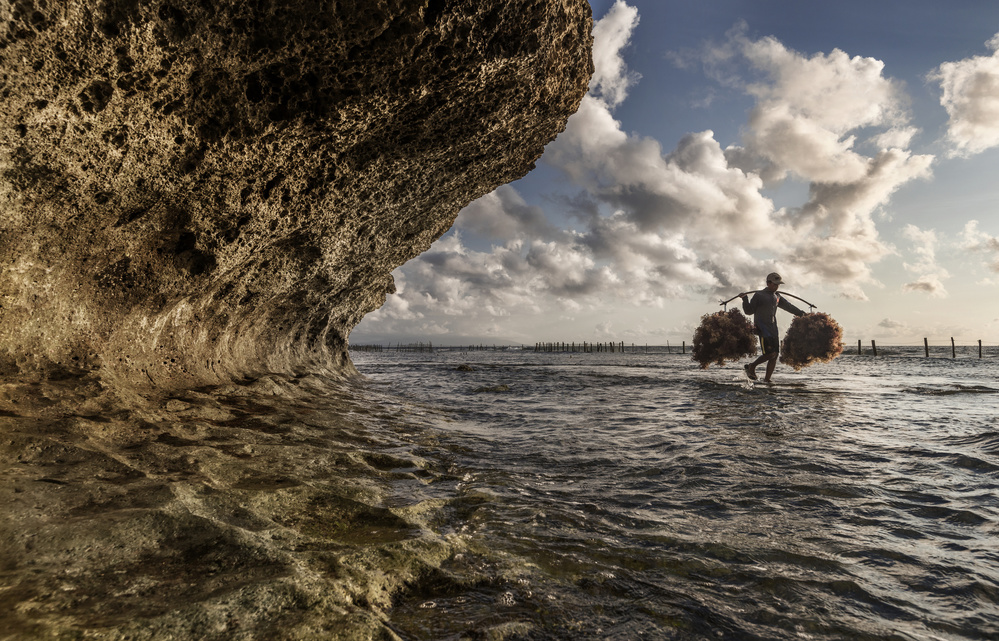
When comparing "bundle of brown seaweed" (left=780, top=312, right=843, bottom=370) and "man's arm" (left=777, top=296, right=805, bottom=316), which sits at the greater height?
"man's arm" (left=777, top=296, right=805, bottom=316)

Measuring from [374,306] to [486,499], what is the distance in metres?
11.9

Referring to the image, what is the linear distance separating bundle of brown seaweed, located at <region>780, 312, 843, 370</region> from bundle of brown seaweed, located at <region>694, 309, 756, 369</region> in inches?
45.0

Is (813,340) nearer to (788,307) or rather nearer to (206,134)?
(788,307)

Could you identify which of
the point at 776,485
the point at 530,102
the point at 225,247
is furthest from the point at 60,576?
the point at 530,102

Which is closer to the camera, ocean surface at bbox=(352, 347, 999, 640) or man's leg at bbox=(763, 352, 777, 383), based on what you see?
ocean surface at bbox=(352, 347, 999, 640)

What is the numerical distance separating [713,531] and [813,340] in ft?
45.1

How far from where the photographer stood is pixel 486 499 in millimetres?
3764

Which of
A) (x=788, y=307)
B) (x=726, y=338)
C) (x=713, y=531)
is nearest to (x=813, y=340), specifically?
(x=788, y=307)

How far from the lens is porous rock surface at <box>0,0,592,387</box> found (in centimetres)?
375

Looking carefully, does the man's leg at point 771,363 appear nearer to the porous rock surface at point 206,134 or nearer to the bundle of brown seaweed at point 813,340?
the bundle of brown seaweed at point 813,340

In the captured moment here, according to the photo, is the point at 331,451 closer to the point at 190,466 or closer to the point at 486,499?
the point at 190,466

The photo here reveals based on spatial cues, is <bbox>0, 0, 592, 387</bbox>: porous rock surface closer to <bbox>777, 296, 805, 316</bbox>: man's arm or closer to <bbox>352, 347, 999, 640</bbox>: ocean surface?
<bbox>352, 347, 999, 640</bbox>: ocean surface

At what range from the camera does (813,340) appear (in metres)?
14.1

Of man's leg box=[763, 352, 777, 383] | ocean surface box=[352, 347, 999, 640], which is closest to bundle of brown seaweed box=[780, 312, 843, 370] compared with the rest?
man's leg box=[763, 352, 777, 383]
